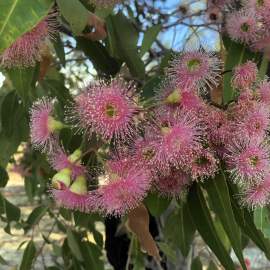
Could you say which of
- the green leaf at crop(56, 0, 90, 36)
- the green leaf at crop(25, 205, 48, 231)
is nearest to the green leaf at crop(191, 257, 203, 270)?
the green leaf at crop(25, 205, 48, 231)

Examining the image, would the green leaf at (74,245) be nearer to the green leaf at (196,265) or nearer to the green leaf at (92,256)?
the green leaf at (92,256)

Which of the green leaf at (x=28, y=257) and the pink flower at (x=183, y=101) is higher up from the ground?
the pink flower at (x=183, y=101)

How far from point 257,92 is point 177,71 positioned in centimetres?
12

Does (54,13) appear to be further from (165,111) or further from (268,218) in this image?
(268,218)

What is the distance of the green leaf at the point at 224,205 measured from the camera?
2.67 ft

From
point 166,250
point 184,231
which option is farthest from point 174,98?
point 166,250

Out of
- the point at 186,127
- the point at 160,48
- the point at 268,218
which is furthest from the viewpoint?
the point at 160,48

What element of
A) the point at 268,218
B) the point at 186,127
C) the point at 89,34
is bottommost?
the point at 268,218

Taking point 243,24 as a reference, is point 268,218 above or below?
below

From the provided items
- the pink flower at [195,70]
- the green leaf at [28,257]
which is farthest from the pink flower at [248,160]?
the green leaf at [28,257]

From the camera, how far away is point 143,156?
27.9 inches

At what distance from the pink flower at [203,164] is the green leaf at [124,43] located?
317 mm

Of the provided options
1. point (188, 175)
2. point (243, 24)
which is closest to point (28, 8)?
point (188, 175)

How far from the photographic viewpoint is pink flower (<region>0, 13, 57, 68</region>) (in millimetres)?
753
